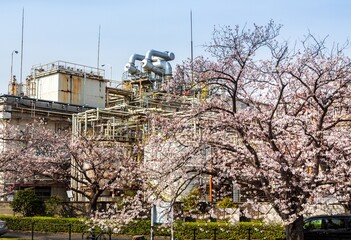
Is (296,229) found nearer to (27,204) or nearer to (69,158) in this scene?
(69,158)

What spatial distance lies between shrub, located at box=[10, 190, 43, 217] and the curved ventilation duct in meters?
20.2

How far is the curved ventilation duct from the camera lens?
→ 51.8m

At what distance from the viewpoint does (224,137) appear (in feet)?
56.7

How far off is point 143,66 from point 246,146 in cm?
3710

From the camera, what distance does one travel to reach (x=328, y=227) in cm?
2175

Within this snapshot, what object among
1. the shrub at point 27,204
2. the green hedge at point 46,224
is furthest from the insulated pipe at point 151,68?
the green hedge at point 46,224

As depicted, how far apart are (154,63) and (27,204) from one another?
72.7ft

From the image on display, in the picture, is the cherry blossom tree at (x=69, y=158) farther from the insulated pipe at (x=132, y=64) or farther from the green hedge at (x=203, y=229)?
the insulated pipe at (x=132, y=64)

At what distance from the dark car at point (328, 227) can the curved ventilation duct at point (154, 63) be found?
30679 millimetres

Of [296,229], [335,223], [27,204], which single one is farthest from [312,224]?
[27,204]

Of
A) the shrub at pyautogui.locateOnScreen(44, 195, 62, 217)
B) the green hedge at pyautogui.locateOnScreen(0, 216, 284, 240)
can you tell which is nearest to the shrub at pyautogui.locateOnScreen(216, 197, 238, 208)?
the green hedge at pyautogui.locateOnScreen(0, 216, 284, 240)

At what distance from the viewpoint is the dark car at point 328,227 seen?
70.5 feet

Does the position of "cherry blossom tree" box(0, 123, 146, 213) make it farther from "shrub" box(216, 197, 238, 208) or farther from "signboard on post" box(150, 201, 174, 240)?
"signboard on post" box(150, 201, 174, 240)

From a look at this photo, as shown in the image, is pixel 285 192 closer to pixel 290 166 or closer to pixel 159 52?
pixel 290 166
